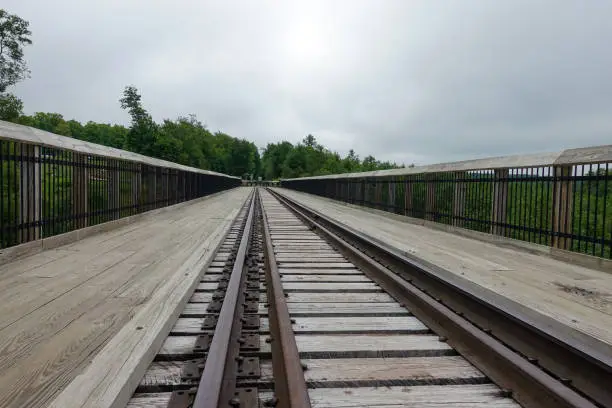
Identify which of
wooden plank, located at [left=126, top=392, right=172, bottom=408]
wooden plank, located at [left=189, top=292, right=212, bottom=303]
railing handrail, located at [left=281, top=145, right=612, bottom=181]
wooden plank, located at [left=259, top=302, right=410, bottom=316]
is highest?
railing handrail, located at [left=281, top=145, right=612, bottom=181]

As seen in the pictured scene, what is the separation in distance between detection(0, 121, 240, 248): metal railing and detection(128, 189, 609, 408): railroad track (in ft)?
11.7

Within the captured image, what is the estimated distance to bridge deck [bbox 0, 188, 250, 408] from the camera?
244cm

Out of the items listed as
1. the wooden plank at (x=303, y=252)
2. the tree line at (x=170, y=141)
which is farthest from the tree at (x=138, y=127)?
the wooden plank at (x=303, y=252)

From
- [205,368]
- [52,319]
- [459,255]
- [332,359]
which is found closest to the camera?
[205,368]

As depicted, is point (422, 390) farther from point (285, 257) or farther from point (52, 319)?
point (285, 257)

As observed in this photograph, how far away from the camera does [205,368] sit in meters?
2.43

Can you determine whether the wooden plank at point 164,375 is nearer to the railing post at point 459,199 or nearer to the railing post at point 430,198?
the railing post at point 459,199

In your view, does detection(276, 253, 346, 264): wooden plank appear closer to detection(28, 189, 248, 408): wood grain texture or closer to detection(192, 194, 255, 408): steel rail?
detection(28, 189, 248, 408): wood grain texture

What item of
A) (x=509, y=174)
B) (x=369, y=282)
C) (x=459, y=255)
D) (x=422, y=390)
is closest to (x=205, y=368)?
(x=422, y=390)

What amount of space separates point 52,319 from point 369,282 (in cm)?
348

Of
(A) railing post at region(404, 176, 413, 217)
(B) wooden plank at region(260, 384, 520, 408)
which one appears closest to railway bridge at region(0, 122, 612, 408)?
(B) wooden plank at region(260, 384, 520, 408)

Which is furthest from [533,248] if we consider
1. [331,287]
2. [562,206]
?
[331,287]

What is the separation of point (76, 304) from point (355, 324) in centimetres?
252

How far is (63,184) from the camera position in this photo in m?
7.92
